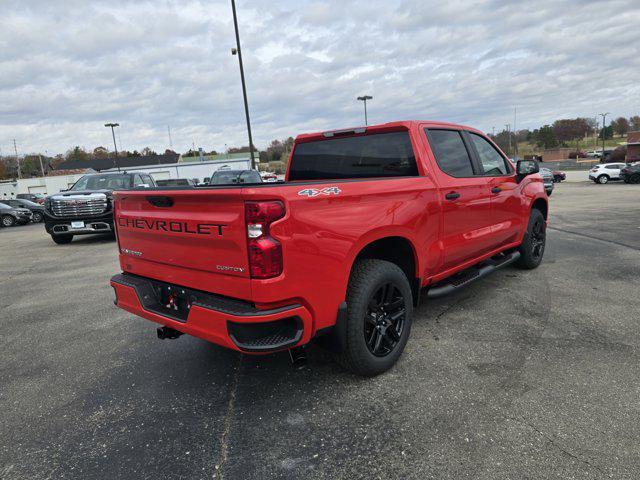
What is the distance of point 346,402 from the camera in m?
2.87

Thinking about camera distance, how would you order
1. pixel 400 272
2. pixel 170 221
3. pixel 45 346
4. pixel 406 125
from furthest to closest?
pixel 45 346 → pixel 406 125 → pixel 400 272 → pixel 170 221

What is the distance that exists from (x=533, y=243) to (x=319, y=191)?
4462 millimetres

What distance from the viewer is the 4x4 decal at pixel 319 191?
2514mm

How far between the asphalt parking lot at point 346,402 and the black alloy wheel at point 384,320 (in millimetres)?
234

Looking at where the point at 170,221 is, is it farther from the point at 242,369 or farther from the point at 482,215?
the point at 482,215

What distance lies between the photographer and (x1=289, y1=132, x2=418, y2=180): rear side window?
3789mm

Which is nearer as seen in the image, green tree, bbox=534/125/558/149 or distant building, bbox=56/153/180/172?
distant building, bbox=56/153/180/172

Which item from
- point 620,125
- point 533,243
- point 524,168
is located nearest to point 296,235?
point 524,168

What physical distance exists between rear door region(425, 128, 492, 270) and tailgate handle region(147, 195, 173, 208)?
2.23m

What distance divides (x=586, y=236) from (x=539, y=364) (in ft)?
21.9

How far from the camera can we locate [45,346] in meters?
4.12

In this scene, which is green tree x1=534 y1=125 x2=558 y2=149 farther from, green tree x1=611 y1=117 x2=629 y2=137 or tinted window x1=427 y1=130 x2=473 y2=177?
tinted window x1=427 y1=130 x2=473 y2=177

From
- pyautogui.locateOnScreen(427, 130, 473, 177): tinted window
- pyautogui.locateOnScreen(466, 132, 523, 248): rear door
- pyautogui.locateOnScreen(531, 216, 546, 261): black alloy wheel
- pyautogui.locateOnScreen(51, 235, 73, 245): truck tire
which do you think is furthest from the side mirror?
pyautogui.locateOnScreen(51, 235, 73, 245): truck tire

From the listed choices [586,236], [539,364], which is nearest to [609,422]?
[539,364]
